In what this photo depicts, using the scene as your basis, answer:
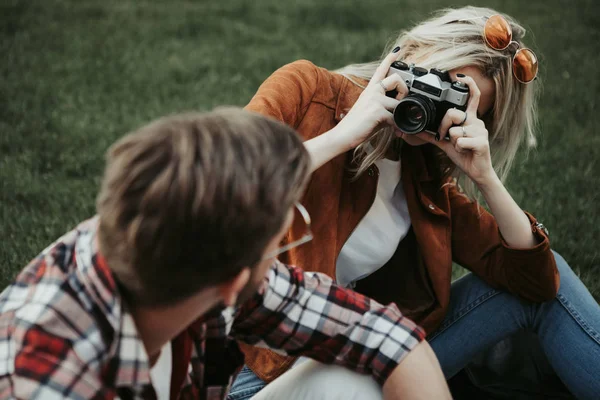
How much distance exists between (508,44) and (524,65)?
81 millimetres

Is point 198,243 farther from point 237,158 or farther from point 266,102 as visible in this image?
point 266,102

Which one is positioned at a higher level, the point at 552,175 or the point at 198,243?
the point at 198,243

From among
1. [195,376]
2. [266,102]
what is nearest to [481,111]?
[266,102]

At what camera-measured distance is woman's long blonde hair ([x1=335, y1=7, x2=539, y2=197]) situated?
192 centimetres

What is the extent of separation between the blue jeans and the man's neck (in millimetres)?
773

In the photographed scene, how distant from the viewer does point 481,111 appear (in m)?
2.02

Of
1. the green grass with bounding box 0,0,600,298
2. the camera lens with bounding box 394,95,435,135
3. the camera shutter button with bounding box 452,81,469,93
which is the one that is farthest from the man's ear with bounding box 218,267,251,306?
the green grass with bounding box 0,0,600,298

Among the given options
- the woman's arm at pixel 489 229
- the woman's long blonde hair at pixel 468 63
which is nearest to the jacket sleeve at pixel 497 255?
the woman's arm at pixel 489 229

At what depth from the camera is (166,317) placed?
1180mm

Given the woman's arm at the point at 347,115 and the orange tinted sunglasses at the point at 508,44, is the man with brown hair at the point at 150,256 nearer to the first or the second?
the woman's arm at the point at 347,115

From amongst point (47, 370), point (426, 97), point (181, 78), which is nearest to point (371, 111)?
point (426, 97)

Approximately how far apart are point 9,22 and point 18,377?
436cm

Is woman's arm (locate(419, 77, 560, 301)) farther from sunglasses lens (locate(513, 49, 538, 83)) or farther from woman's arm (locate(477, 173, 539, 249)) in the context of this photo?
sunglasses lens (locate(513, 49, 538, 83))

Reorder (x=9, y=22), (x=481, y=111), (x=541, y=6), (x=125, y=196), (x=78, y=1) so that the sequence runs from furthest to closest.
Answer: (x=541, y=6) < (x=78, y=1) < (x=9, y=22) < (x=481, y=111) < (x=125, y=196)
